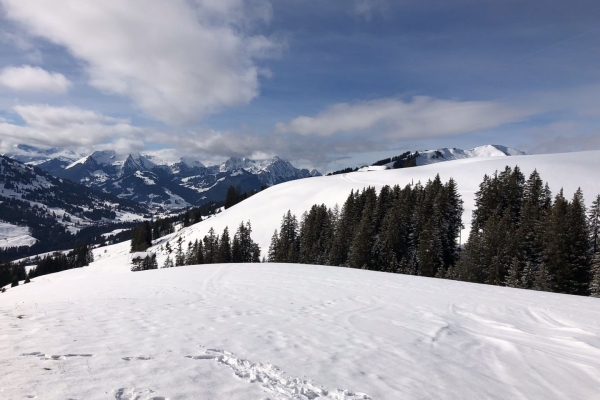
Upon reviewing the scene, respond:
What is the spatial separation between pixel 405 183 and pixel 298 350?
9985 centimetres

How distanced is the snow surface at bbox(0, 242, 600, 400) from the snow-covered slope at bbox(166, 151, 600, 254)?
5048 cm

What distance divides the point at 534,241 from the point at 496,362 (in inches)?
1563

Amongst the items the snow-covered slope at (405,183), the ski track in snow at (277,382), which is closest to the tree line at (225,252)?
the snow-covered slope at (405,183)

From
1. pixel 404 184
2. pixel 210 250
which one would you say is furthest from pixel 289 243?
pixel 404 184

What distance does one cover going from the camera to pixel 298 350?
7.88 metres

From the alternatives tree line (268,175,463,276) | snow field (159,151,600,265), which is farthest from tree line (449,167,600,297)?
snow field (159,151,600,265)

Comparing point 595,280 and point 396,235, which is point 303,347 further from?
point 396,235

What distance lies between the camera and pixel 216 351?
7.36 m

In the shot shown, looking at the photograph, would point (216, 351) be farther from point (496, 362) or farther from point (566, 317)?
point (566, 317)

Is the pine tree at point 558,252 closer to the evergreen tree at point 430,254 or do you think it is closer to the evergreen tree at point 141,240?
the evergreen tree at point 430,254

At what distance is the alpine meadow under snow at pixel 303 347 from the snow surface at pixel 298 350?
4cm

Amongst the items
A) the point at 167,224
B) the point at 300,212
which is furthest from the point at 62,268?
the point at 300,212

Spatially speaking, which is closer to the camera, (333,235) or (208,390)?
(208,390)

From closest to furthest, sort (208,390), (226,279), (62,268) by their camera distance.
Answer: (208,390) → (226,279) → (62,268)
